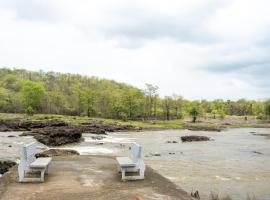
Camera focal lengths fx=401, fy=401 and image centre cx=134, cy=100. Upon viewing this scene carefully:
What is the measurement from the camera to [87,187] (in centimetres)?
1126

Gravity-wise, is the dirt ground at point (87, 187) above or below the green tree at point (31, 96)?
below

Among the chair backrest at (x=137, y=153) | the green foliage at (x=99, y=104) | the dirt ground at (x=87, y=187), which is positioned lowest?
the dirt ground at (x=87, y=187)

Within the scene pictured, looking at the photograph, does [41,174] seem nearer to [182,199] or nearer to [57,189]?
[57,189]

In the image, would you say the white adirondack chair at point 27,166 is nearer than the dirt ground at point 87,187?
No

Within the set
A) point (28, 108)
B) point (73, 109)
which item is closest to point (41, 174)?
point (28, 108)

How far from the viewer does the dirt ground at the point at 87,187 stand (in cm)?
1030

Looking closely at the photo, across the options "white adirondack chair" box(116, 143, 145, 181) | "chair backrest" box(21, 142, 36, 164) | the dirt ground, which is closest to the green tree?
the dirt ground

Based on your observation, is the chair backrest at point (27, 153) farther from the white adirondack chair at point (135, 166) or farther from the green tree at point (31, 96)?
the green tree at point (31, 96)

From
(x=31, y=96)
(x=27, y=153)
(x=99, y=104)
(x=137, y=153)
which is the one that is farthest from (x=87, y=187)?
(x=99, y=104)

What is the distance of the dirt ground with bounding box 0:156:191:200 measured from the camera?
10.3 metres

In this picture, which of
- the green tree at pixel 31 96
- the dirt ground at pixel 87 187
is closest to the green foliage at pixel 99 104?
the green tree at pixel 31 96

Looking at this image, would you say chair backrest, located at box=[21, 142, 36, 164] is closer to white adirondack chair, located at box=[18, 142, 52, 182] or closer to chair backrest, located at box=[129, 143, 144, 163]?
white adirondack chair, located at box=[18, 142, 52, 182]

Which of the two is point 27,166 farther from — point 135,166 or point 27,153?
point 135,166

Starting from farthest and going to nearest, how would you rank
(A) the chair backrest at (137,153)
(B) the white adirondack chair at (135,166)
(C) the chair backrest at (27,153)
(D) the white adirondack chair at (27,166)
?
1. (A) the chair backrest at (137,153)
2. (B) the white adirondack chair at (135,166)
3. (C) the chair backrest at (27,153)
4. (D) the white adirondack chair at (27,166)
